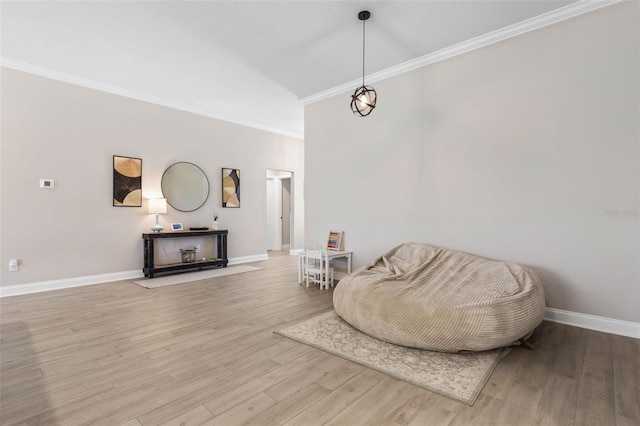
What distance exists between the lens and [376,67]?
13.8ft

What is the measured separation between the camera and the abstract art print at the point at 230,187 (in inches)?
250

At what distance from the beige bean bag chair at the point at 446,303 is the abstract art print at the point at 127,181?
3.94 meters

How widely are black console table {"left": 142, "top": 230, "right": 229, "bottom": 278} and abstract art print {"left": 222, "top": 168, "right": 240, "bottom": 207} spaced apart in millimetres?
717

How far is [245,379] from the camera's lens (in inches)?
78.7

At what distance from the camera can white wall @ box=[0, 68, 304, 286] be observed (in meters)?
4.07

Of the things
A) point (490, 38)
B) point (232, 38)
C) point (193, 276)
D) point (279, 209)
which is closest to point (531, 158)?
point (490, 38)

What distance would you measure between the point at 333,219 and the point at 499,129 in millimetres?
2608

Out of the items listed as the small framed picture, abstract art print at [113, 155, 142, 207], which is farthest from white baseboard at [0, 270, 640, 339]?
abstract art print at [113, 155, 142, 207]

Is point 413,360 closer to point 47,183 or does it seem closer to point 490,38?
point 490,38

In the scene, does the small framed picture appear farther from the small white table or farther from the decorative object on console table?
the decorative object on console table

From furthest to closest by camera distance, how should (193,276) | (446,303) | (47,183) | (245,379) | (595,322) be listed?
1. (193,276)
2. (47,183)
3. (595,322)
4. (446,303)
5. (245,379)

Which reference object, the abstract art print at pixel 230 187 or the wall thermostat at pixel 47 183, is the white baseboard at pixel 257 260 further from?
the wall thermostat at pixel 47 183

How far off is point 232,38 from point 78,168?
10.2ft

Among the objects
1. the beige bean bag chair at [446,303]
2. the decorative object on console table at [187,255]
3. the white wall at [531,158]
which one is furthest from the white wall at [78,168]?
the beige bean bag chair at [446,303]
